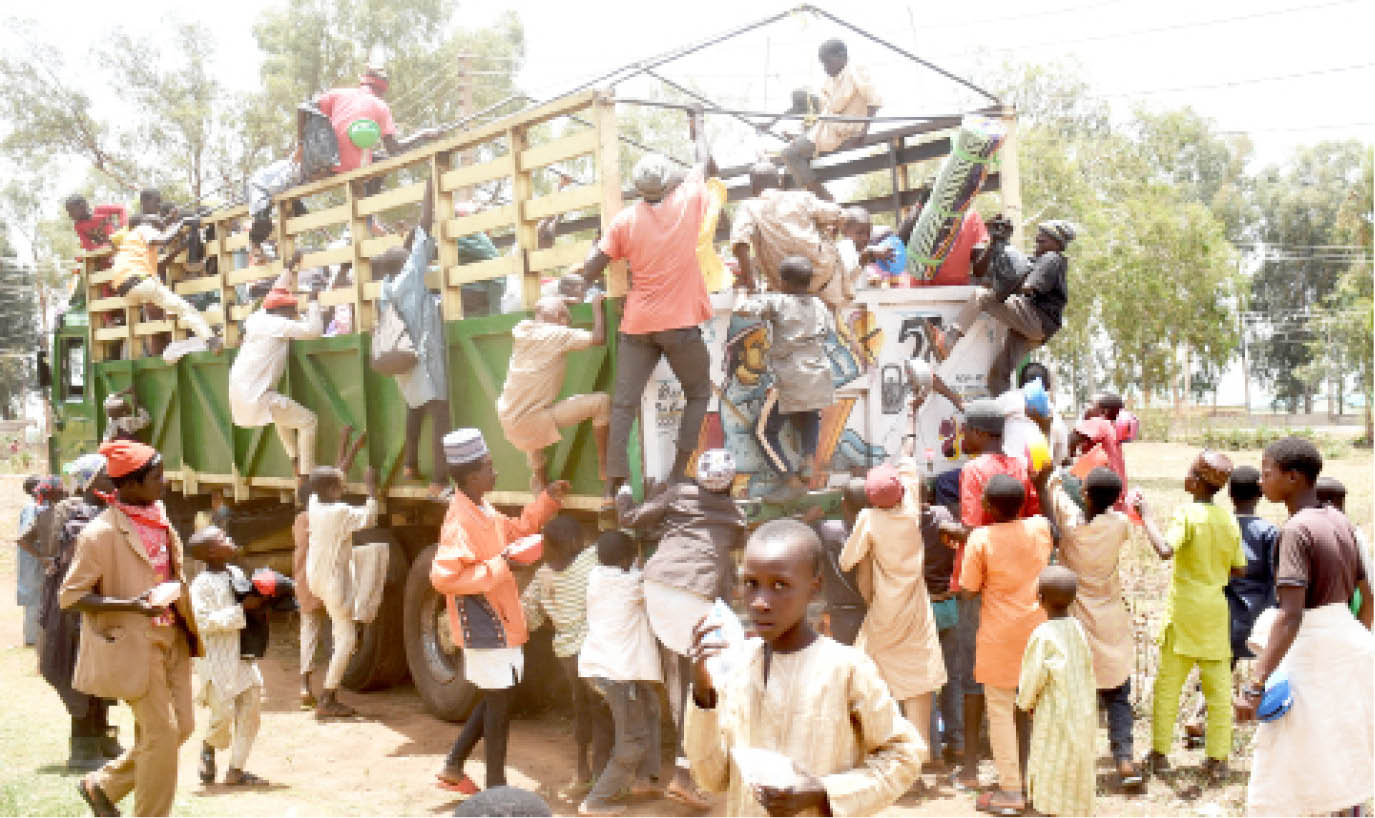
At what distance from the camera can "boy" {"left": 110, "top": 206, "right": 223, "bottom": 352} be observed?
9375 mm

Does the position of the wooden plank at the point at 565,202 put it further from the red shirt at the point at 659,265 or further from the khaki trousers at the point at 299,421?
the khaki trousers at the point at 299,421

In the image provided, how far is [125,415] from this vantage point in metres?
10.4

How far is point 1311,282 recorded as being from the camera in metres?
50.7

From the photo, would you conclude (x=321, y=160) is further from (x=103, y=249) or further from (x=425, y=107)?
(x=425, y=107)

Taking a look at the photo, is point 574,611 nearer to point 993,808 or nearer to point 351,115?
point 993,808

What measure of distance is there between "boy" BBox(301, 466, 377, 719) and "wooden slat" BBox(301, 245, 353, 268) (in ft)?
4.56

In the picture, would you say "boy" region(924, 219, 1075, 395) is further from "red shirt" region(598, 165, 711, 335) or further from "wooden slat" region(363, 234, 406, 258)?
"wooden slat" region(363, 234, 406, 258)

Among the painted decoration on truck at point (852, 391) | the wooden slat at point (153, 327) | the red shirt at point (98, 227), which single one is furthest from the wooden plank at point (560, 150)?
the red shirt at point (98, 227)

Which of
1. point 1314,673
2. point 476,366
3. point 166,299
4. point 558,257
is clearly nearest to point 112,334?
point 166,299

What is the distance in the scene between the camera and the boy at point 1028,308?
6.33 m

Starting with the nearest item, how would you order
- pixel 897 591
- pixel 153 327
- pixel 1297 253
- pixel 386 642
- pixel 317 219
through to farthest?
1. pixel 897 591
2. pixel 386 642
3. pixel 317 219
4. pixel 153 327
5. pixel 1297 253

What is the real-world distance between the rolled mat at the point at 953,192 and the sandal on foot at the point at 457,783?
365cm

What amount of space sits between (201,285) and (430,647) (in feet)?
13.3

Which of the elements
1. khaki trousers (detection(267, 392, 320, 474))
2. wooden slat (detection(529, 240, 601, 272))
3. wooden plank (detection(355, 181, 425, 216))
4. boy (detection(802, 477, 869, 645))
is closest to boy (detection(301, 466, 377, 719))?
khaki trousers (detection(267, 392, 320, 474))
